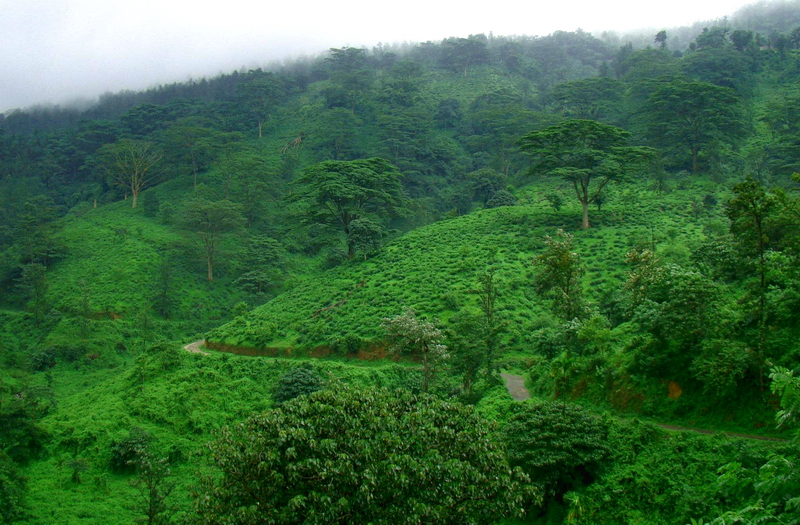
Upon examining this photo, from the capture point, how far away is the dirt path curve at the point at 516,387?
798 inches

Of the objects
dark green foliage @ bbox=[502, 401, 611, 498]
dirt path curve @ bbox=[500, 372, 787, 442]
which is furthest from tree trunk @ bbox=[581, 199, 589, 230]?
dark green foliage @ bbox=[502, 401, 611, 498]

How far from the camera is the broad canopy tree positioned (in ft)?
124

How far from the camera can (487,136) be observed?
57.0m

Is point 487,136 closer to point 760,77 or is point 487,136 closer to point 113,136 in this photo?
point 760,77

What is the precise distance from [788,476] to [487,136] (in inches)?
2151

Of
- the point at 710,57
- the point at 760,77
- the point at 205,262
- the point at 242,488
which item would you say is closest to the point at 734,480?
the point at 242,488

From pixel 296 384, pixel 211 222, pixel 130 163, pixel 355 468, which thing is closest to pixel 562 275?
pixel 296 384

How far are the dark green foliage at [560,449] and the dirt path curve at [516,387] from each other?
5.85 m

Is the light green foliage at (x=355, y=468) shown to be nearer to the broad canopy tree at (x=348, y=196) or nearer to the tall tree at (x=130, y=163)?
the broad canopy tree at (x=348, y=196)

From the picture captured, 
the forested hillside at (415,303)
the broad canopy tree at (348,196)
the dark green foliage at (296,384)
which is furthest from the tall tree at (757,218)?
the broad canopy tree at (348,196)

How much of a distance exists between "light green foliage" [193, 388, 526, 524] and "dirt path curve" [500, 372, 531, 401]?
9760 millimetres

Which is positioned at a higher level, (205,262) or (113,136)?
(113,136)

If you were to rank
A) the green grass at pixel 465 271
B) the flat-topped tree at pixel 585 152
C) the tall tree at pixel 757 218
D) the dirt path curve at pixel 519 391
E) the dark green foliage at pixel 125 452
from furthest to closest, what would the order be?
the flat-topped tree at pixel 585 152 < the green grass at pixel 465 271 < the dark green foliage at pixel 125 452 < the dirt path curve at pixel 519 391 < the tall tree at pixel 757 218

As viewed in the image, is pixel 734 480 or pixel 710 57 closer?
pixel 734 480
